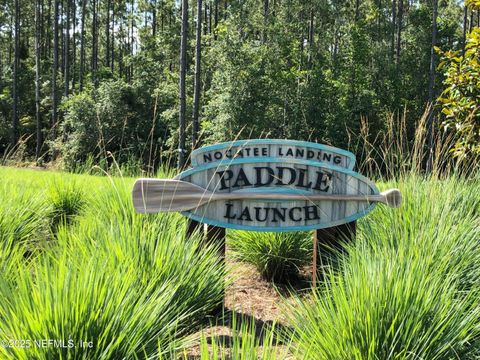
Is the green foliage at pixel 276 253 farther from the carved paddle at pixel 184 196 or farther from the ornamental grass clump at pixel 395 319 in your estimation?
the ornamental grass clump at pixel 395 319

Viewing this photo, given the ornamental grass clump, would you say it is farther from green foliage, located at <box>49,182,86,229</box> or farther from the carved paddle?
green foliage, located at <box>49,182,86,229</box>

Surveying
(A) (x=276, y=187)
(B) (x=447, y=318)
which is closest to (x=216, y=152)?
(A) (x=276, y=187)

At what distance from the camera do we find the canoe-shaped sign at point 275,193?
2961 mm

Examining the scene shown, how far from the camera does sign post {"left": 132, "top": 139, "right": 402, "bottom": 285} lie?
9.73 feet

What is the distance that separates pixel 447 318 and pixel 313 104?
62.3 ft

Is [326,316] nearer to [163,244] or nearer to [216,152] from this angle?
[163,244]

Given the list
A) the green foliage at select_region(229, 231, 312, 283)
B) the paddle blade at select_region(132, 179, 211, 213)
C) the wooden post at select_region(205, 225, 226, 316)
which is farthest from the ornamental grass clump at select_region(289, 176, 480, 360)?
the green foliage at select_region(229, 231, 312, 283)

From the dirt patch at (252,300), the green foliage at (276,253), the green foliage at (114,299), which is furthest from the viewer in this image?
the green foliage at (276,253)

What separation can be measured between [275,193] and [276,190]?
0.03 metres

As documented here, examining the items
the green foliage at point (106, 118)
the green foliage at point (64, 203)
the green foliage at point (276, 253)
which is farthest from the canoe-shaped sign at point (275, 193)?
the green foliage at point (106, 118)

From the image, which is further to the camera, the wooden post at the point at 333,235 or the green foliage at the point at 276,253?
the green foliage at the point at 276,253

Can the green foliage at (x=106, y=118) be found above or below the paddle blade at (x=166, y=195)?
above

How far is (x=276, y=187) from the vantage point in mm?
3053

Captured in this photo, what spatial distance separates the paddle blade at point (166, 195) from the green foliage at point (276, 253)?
2.74ft
